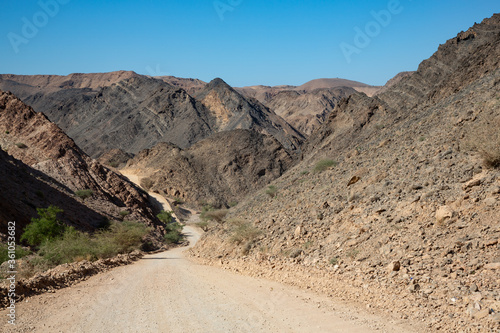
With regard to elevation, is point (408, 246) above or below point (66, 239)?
below

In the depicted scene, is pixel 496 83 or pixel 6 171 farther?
pixel 6 171

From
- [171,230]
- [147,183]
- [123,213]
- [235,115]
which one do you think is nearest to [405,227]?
[123,213]

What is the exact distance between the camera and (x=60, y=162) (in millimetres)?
36781

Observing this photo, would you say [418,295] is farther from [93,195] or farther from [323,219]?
[93,195]

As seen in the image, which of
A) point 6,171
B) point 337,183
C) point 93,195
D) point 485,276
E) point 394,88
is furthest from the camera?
point 394,88

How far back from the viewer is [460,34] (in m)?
43.4

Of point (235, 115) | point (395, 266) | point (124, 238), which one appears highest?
point (235, 115)

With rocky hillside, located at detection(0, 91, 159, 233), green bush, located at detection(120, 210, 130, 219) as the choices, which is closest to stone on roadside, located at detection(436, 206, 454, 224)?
rocky hillside, located at detection(0, 91, 159, 233)

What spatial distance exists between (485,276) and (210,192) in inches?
2325

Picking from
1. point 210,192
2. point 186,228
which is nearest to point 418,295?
point 186,228

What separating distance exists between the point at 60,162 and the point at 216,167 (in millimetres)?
35203

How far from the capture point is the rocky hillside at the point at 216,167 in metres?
65.0

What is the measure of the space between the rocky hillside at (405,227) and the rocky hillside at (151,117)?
77073mm

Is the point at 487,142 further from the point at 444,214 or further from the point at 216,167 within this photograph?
the point at 216,167
